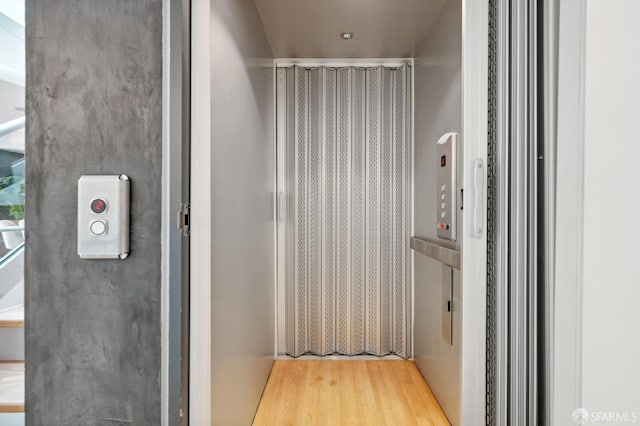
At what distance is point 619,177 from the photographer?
97 cm

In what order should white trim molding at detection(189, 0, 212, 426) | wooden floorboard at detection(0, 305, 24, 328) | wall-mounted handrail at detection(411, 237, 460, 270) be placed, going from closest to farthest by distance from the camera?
white trim molding at detection(189, 0, 212, 426)
wooden floorboard at detection(0, 305, 24, 328)
wall-mounted handrail at detection(411, 237, 460, 270)

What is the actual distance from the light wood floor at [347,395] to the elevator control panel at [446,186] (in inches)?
41.0

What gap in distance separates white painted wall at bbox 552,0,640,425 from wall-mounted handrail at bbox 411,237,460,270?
99cm

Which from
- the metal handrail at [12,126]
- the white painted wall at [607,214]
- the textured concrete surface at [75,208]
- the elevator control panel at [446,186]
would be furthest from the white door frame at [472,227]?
the metal handrail at [12,126]

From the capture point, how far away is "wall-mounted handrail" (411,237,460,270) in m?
2.01

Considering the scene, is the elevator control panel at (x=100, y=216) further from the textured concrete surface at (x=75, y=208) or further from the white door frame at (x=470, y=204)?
the white door frame at (x=470, y=204)

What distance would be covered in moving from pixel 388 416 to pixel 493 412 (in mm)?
1072

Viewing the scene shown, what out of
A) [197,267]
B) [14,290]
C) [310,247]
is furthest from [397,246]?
[14,290]

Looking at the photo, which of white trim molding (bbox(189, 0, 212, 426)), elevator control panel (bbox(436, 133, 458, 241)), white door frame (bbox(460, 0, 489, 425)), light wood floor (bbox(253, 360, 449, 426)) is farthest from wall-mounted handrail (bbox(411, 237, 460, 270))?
white trim molding (bbox(189, 0, 212, 426))

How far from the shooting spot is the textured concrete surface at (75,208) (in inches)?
45.1

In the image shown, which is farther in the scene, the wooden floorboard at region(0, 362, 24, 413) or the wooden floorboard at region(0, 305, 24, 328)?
the wooden floorboard at region(0, 305, 24, 328)

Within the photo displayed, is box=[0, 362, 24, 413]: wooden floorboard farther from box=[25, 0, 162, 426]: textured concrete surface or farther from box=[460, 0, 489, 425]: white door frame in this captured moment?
box=[460, 0, 489, 425]: white door frame

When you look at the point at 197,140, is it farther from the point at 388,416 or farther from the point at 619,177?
the point at 388,416

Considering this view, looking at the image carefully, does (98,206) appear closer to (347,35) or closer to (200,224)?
(200,224)
